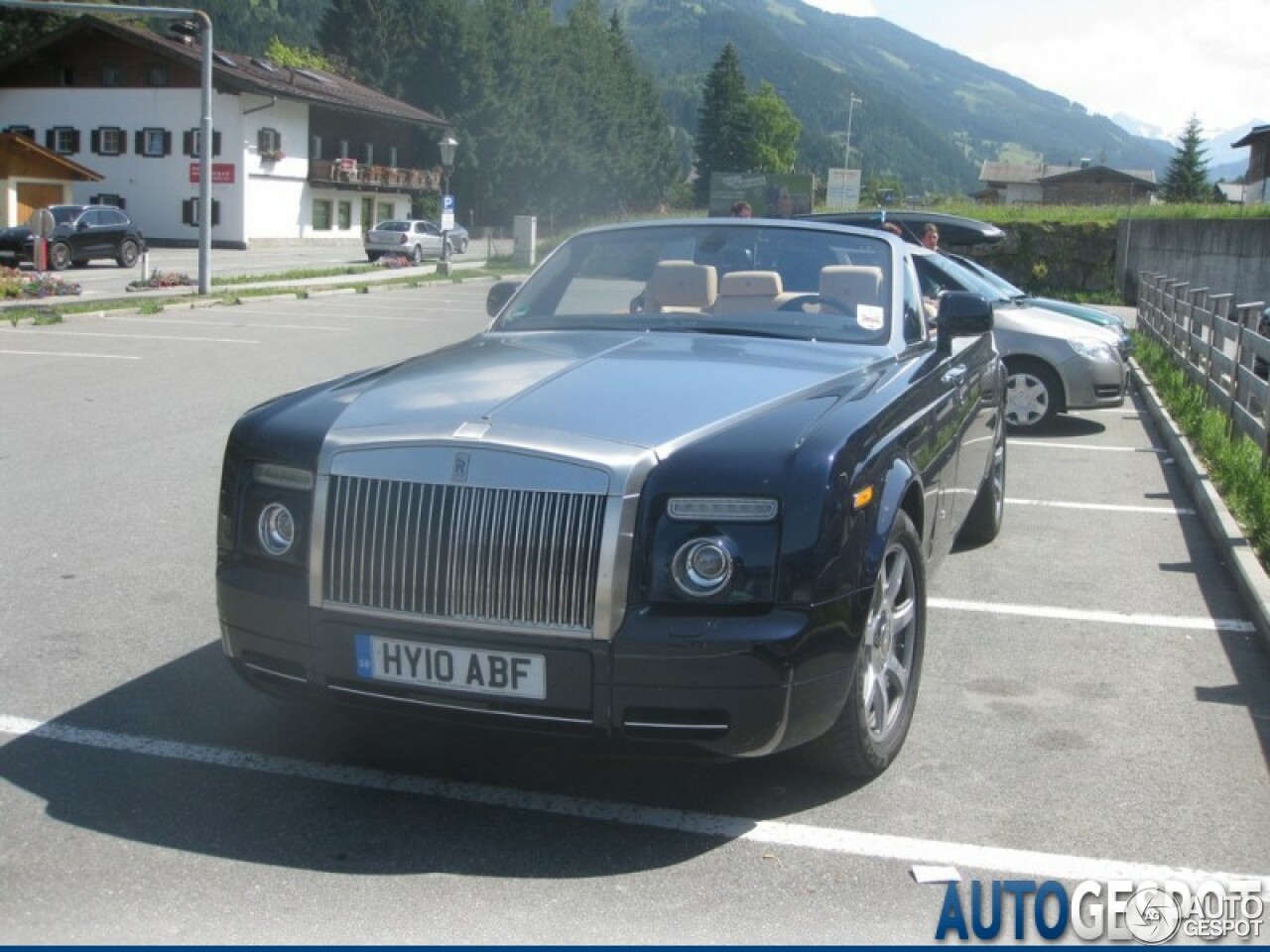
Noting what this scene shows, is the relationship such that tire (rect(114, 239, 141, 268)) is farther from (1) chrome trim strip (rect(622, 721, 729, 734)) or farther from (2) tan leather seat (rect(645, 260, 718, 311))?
(1) chrome trim strip (rect(622, 721, 729, 734))

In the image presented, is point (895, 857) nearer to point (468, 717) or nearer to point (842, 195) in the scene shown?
point (468, 717)

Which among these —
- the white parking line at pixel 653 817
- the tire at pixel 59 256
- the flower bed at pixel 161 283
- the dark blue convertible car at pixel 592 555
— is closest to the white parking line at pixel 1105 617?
the dark blue convertible car at pixel 592 555

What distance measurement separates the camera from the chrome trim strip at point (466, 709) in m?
3.75

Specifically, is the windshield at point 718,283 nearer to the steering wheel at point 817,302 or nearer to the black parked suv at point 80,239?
the steering wheel at point 817,302

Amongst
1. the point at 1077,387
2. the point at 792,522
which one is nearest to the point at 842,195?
the point at 1077,387

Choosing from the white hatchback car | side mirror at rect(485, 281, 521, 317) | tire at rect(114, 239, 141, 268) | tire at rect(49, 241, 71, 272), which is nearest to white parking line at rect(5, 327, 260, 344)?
side mirror at rect(485, 281, 521, 317)

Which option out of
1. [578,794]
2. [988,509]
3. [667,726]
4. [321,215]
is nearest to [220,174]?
[988,509]

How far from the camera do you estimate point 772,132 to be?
152500 mm

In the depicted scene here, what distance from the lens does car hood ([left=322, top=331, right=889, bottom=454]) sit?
12.9 ft

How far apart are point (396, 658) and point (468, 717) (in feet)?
0.83

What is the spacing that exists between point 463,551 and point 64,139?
65.7 m

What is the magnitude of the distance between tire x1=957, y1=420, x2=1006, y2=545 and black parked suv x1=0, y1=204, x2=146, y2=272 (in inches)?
1312

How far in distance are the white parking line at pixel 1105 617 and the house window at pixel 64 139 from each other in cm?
6354

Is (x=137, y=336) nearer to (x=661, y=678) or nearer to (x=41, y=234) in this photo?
(x=41, y=234)
